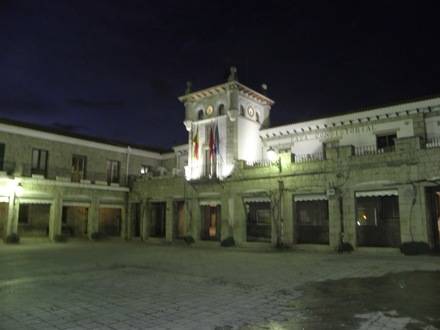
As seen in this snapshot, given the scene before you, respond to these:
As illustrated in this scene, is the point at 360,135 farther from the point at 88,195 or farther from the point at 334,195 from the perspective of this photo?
the point at 88,195

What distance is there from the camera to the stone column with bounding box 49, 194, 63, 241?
26.2 meters

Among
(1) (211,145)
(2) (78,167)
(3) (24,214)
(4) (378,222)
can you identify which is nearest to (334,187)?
(4) (378,222)

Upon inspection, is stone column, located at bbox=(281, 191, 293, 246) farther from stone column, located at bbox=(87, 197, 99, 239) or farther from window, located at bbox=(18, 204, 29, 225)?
window, located at bbox=(18, 204, 29, 225)

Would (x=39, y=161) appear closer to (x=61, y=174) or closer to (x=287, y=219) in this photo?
(x=61, y=174)

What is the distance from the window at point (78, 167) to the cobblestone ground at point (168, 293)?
53.4 ft

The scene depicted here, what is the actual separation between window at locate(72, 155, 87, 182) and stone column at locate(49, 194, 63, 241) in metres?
2.75

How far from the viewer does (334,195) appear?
749 inches

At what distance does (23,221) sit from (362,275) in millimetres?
25982

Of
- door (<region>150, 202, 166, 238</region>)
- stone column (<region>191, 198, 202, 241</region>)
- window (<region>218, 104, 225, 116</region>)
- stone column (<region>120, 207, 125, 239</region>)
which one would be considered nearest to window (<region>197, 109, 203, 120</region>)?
window (<region>218, 104, 225, 116</region>)

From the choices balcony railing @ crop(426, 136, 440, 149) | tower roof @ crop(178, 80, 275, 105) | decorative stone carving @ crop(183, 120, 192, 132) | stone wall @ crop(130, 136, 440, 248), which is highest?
tower roof @ crop(178, 80, 275, 105)

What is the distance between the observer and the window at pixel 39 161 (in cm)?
2681

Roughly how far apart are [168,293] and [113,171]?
25.3 meters

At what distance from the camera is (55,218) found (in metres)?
26.4

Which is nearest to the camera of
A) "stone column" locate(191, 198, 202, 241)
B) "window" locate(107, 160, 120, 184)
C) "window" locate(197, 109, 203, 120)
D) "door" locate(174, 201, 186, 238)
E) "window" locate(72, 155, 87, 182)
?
"stone column" locate(191, 198, 202, 241)
